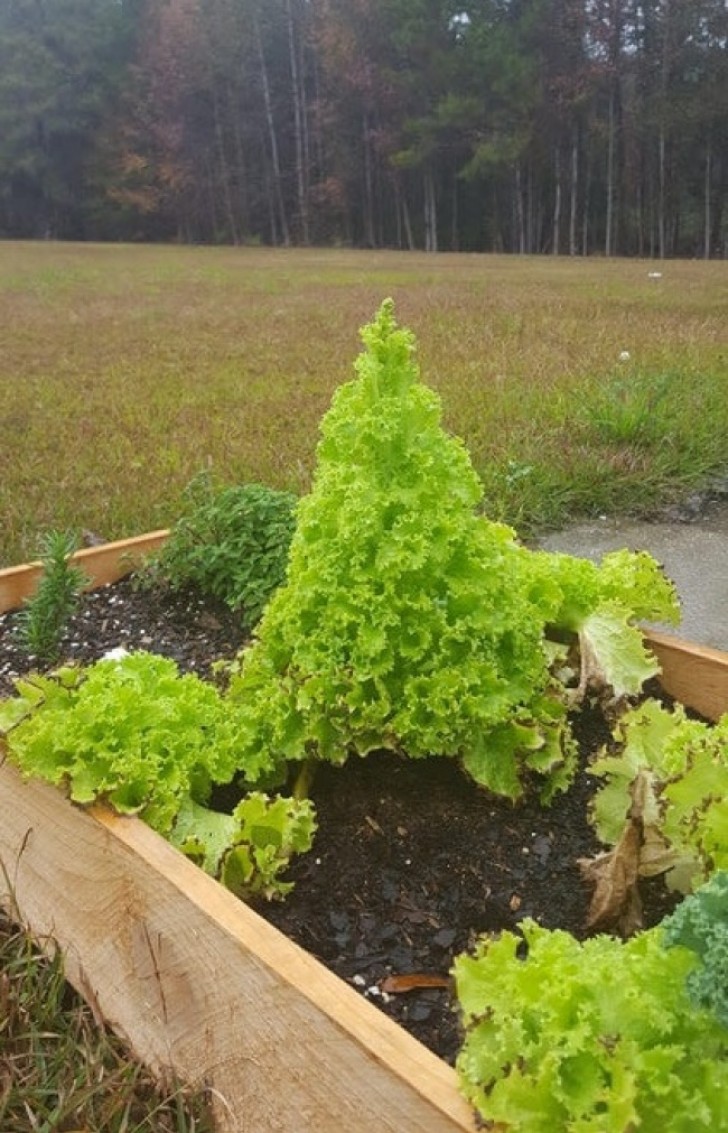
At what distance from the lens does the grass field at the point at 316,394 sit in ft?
16.4

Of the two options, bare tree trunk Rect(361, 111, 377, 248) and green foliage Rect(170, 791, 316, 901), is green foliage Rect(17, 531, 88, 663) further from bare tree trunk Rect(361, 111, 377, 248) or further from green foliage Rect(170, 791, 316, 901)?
bare tree trunk Rect(361, 111, 377, 248)

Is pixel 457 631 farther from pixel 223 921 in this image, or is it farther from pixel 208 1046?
pixel 208 1046

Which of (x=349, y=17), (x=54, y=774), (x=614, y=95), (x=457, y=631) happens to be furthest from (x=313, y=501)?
(x=349, y=17)

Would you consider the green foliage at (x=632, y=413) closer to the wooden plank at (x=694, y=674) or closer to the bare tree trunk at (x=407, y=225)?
the wooden plank at (x=694, y=674)

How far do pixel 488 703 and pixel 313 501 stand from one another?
51 cm

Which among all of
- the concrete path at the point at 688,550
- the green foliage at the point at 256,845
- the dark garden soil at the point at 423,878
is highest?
the green foliage at the point at 256,845

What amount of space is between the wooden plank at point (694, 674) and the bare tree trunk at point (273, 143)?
47100mm

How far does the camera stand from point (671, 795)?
1616 mm

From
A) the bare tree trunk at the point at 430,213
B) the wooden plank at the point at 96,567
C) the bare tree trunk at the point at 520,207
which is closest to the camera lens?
the wooden plank at the point at 96,567

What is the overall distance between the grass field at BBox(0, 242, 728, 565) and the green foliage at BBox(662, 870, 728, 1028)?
10.4 feet

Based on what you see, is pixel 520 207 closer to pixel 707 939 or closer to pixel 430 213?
pixel 430 213

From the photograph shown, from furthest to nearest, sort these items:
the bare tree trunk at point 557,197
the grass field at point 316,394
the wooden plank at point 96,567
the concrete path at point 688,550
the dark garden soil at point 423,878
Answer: the bare tree trunk at point 557,197
the grass field at point 316,394
the concrete path at point 688,550
the wooden plank at point 96,567
the dark garden soil at point 423,878

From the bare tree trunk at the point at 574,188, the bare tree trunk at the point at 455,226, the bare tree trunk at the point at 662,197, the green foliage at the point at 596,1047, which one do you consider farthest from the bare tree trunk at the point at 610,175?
the green foliage at the point at 596,1047

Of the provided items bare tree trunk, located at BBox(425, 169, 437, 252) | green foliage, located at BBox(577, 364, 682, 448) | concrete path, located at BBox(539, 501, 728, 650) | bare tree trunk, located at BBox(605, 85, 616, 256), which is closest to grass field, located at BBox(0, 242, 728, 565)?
green foliage, located at BBox(577, 364, 682, 448)
